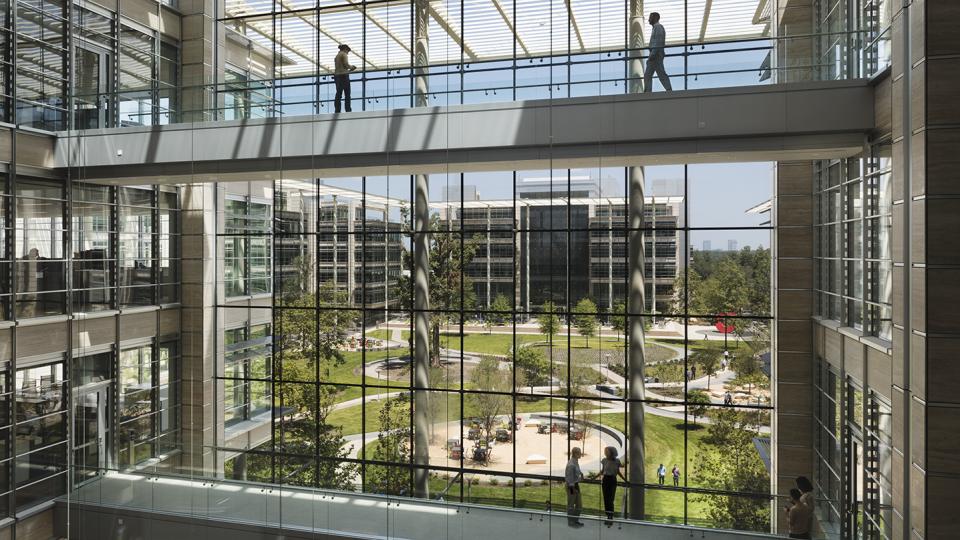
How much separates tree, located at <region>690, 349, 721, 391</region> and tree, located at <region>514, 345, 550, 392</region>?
302cm

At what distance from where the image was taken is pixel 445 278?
13.8 m

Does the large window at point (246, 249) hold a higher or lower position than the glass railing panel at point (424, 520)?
higher

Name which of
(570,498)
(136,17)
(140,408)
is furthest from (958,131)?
(136,17)

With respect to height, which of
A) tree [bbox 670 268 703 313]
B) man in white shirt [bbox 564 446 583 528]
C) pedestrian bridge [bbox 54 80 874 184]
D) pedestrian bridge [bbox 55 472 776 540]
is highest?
pedestrian bridge [bbox 54 80 874 184]

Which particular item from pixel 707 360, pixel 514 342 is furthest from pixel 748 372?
pixel 514 342

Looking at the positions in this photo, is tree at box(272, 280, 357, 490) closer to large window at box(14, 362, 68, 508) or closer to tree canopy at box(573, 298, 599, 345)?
large window at box(14, 362, 68, 508)

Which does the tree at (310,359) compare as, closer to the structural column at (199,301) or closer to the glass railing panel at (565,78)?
the structural column at (199,301)

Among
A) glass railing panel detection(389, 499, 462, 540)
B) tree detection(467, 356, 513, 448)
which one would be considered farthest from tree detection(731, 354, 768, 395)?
glass railing panel detection(389, 499, 462, 540)

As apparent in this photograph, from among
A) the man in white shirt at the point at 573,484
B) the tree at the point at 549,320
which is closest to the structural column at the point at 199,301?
the tree at the point at 549,320

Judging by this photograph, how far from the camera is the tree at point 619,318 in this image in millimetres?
12758

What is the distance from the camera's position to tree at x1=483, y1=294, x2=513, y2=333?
43.8 ft

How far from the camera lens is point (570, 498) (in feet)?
34.6

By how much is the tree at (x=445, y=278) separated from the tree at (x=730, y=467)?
561 centimetres

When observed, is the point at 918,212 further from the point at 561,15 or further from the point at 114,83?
the point at 114,83
